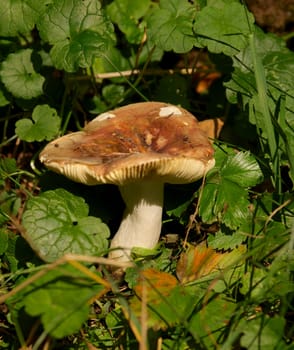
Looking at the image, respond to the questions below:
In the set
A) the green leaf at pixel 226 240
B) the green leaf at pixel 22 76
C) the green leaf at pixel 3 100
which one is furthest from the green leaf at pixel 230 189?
the green leaf at pixel 3 100

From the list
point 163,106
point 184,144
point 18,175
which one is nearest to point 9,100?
point 18,175

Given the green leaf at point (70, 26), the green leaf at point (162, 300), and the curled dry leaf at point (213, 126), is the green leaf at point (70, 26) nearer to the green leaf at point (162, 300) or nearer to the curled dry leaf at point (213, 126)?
the curled dry leaf at point (213, 126)

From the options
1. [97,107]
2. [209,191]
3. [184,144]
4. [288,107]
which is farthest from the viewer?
→ [97,107]

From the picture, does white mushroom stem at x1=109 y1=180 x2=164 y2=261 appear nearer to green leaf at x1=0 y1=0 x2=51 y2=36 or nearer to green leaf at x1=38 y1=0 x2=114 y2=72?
green leaf at x1=38 y1=0 x2=114 y2=72

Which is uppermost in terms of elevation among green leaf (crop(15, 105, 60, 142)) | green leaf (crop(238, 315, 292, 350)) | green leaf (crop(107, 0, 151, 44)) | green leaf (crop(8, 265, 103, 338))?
green leaf (crop(107, 0, 151, 44))

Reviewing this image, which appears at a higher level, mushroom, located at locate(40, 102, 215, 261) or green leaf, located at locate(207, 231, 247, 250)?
mushroom, located at locate(40, 102, 215, 261)

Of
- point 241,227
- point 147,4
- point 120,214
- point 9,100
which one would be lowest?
point 120,214

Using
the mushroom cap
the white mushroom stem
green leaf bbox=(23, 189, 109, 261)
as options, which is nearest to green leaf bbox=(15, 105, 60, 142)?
the mushroom cap

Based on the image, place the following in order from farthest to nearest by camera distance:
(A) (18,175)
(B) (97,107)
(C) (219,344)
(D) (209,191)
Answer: (B) (97,107), (A) (18,175), (D) (209,191), (C) (219,344)

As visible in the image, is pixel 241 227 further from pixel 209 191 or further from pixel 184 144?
pixel 184 144
